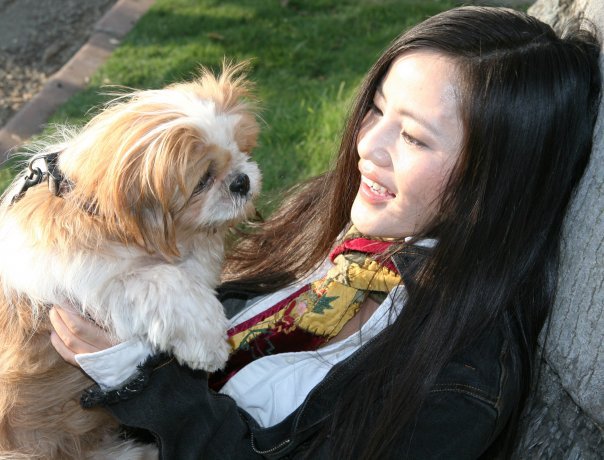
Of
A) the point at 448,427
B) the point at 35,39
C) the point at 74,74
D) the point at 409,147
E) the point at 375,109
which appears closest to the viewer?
the point at 448,427

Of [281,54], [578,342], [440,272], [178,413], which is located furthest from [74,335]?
[281,54]

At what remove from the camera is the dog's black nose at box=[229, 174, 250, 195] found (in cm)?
234

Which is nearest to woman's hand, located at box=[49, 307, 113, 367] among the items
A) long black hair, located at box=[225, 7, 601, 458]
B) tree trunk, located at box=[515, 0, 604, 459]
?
long black hair, located at box=[225, 7, 601, 458]

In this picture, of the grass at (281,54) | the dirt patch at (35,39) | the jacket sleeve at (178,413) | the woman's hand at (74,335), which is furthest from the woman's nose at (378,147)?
the dirt patch at (35,39)

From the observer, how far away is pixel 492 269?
7.21 ft

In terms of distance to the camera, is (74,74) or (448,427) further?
(74,74)

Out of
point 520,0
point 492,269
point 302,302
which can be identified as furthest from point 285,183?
point 520,0

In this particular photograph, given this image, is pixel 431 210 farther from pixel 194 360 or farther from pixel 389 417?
pixel 194 360

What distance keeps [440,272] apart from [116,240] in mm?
981

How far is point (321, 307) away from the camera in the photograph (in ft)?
7.75

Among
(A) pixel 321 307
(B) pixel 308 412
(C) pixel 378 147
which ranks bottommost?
(B) pixel 308 412

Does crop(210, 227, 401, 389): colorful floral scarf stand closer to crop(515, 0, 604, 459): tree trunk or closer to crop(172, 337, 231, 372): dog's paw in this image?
crop(172, 337, 231, 372): dog's paw

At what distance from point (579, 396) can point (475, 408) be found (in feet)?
1.12

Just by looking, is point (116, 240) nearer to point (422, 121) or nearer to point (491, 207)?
point (422, 121)
